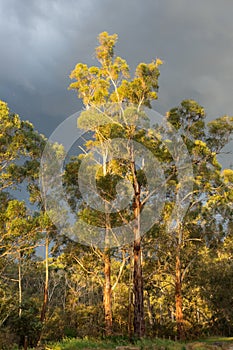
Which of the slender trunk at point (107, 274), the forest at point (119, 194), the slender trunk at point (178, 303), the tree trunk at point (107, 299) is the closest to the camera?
the forest at point (119, 194)

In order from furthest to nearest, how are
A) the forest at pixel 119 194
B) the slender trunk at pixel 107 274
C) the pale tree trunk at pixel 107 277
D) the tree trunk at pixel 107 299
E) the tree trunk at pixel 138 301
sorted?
the slender trunk at pixel 107 274, the pale tree trunk at pixel 107 277, the tree trunk at pixel 107 299, the forest at pixel 119 194, the tree trunk at pixel 138 301

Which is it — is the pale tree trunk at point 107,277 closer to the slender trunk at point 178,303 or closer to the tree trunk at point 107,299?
the tree trunk at point 107,299

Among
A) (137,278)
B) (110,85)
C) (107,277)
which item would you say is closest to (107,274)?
(107,277)

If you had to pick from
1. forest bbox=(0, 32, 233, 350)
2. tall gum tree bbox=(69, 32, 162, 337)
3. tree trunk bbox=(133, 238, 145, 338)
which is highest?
tall gum tree bbox=(69, 32, 162, 337)

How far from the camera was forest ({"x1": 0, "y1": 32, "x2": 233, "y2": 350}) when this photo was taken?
47.6 feet

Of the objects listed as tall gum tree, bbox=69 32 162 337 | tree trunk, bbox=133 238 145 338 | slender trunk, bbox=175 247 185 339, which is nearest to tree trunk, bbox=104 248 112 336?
tall gum tree, bbox=69 32 162 337

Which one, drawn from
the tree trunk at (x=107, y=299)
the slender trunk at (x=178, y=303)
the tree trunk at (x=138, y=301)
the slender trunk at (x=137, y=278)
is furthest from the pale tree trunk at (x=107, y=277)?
the slender trunk at (x=178, y=303)

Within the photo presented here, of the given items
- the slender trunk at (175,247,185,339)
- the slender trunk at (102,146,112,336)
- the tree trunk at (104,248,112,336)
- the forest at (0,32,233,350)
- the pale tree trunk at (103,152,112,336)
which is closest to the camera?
the forest at (0,32,233,350)

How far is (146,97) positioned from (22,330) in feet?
35.0

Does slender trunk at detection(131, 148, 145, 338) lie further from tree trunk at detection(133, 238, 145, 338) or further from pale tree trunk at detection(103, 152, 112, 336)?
pale tree trunk at detection(103, 152, 112, 336)

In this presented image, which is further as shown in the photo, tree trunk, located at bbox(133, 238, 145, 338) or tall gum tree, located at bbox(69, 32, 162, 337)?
tall gum tree, located at bbox(69, 32, 162, 337)

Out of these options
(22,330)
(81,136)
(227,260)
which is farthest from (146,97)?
(227,260)

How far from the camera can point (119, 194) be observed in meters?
17.1

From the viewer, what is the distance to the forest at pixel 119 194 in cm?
1452
